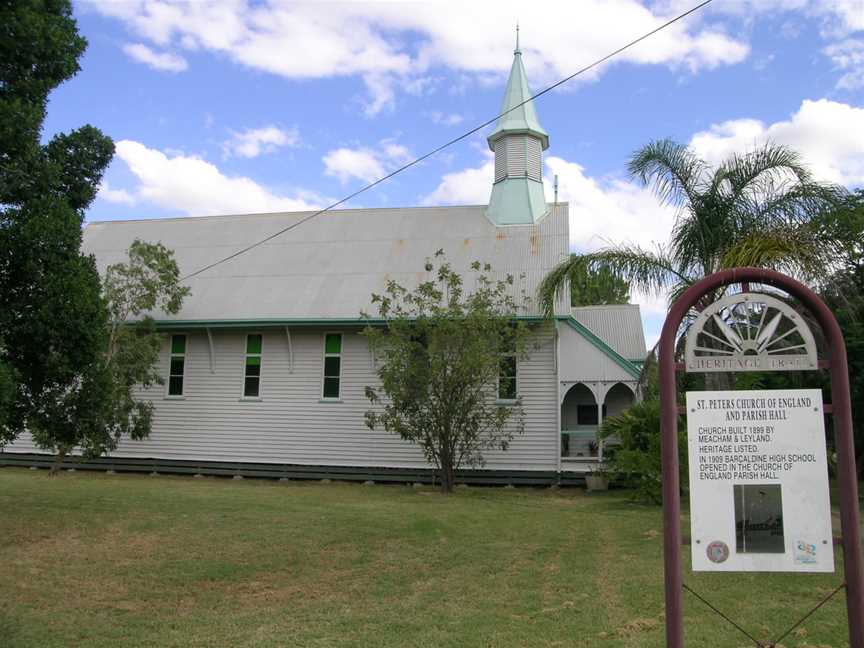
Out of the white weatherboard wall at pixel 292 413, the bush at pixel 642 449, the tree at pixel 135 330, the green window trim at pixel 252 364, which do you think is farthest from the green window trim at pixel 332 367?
the bush at pixel 642 449

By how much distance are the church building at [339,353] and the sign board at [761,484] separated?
49.6 ft

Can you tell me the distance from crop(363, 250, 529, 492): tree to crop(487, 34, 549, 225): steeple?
6.05 meters

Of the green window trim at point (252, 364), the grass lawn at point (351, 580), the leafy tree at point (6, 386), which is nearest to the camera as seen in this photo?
the grass lawn at point (351, 580)

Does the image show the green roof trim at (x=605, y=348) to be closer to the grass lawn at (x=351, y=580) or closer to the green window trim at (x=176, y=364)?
the grass lawn at (x=351, y=580)

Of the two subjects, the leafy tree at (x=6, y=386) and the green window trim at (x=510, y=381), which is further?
the green window trim at (x=510, y=381)

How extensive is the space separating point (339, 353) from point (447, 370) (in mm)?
5299

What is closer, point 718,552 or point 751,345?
point 718,552

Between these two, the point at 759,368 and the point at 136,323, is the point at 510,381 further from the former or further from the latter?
the point at 759,368

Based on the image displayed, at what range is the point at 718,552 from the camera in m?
5.49

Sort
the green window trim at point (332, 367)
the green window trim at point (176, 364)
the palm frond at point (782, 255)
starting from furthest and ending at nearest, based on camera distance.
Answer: the green window trim at point (176, 364) → the green window trim at point (332, 367) → the palm frond at point (782, 255)

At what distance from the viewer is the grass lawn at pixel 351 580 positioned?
727cm

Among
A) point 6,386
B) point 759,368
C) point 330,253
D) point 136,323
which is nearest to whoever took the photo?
point 759,368

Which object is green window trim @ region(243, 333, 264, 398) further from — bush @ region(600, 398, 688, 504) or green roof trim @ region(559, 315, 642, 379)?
bush @ region(600, 398, 688, 504)

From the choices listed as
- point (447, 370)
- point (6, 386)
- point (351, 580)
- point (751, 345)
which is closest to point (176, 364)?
point (447, 370)
